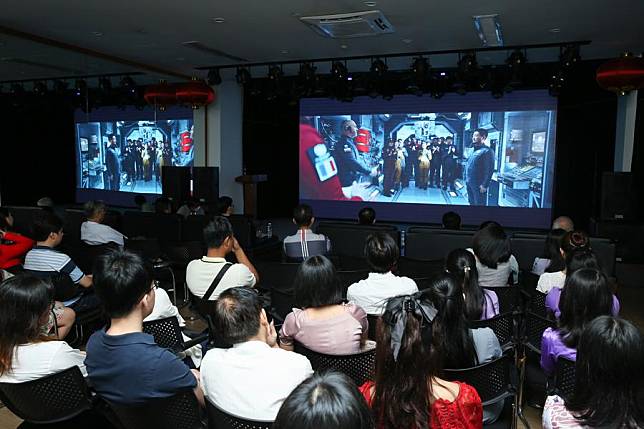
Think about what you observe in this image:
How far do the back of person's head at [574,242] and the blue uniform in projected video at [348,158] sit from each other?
806cm

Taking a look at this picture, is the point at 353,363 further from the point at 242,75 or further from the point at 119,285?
the point at 242,75

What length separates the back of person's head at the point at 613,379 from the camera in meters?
1.47

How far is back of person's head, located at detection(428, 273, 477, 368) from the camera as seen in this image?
6.72 ft

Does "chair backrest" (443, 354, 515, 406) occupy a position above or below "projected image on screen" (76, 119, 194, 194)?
below

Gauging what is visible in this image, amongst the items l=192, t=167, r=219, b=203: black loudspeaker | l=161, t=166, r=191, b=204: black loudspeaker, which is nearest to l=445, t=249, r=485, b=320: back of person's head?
l=192, t=167, r=219, b=203: black loudspeaker

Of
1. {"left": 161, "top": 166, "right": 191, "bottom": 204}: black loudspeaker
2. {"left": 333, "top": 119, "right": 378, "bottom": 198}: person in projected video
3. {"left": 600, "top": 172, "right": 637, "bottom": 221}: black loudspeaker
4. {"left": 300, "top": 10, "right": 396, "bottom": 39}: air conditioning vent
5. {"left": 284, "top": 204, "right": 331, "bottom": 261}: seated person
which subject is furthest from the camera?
{"left": 333, "top": 119, "right": 378, "bottom": 198}: person in projected video

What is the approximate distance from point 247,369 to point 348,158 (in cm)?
1037

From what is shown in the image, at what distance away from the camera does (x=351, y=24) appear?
20.1 ft

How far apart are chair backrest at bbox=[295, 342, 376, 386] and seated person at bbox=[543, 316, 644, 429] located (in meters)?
0.86

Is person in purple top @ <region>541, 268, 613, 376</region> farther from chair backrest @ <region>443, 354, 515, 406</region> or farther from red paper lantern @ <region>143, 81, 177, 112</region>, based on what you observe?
red paper lantern @ <region>143, 81, 177, 112</region>

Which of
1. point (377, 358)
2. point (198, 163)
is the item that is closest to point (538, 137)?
point (198, 163)

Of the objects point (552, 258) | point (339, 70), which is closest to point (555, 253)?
point (552, 258)

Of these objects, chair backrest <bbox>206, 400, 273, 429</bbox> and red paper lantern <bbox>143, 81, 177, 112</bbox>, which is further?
red paper lantern <bbox>143, 81, 177, 112</bbox>

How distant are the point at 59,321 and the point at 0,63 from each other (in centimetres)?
740
